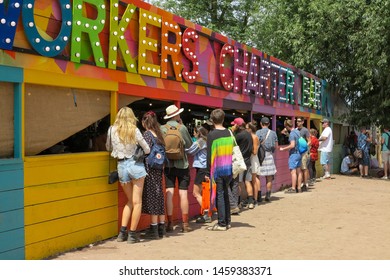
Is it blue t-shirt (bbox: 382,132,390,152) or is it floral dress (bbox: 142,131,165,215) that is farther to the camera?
blue t-shirt (bbox: 382,132,390,152)

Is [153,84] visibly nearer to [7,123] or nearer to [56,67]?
[56,67]

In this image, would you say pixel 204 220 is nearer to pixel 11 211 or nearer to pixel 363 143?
pixel 11 211

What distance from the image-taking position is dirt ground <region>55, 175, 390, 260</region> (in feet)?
18.3

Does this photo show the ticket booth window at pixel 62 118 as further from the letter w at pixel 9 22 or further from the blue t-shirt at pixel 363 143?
the blue t-shirt at pixel 363 143

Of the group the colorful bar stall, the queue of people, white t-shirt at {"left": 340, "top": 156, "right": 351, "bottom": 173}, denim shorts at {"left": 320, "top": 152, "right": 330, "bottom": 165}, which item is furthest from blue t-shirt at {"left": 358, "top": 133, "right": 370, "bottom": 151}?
the colorful bar stall

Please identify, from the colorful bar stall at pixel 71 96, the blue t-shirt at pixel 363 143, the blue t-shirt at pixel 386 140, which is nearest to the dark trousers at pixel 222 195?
the colorful bar stall at pixel 71 96

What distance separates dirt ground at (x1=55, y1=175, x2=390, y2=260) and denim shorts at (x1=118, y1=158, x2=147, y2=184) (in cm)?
86

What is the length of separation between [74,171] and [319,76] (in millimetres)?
14651

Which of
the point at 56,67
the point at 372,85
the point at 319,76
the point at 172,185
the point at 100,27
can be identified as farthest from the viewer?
the point at 319,76

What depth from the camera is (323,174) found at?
16.9m

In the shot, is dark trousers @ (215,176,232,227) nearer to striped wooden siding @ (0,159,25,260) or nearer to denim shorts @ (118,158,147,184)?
denim shorts @ (118,158,147,184)

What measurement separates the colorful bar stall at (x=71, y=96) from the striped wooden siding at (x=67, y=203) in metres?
0.01

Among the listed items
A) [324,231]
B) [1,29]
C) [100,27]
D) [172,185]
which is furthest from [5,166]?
[324,231]

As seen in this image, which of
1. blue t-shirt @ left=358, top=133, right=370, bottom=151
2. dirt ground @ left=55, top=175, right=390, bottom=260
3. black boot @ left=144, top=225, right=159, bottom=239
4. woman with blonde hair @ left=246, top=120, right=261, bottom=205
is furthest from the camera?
blue t-shirt @ left=358, top=133, right=370, bottom=151
